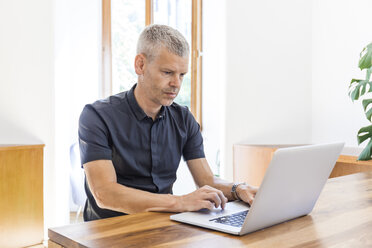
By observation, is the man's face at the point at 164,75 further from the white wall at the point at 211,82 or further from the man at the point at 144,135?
the white wall at the point at 211,82

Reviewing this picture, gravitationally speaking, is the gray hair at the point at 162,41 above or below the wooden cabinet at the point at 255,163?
above

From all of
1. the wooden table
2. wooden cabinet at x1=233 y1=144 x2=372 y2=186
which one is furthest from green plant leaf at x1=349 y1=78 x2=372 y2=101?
the wooden table

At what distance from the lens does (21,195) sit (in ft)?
9.14

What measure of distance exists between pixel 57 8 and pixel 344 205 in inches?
104

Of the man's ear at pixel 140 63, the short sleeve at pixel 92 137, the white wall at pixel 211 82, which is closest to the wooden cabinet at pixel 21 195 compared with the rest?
the short sleeve at pixel 92 137

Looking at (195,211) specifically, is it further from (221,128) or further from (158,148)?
(221,128)

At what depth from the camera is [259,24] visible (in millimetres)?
4098

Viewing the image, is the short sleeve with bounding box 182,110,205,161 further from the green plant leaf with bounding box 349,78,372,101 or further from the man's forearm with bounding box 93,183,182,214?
the green plant leaf with bounding box 349,78,372,101

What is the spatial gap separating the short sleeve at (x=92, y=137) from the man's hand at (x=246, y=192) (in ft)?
1.64

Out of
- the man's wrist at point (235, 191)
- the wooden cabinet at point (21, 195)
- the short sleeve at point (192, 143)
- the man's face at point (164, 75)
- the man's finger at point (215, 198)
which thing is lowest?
the wooden cabinet at point (21, 195)

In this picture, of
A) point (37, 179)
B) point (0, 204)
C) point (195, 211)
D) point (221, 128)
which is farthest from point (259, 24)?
point (195, 211)

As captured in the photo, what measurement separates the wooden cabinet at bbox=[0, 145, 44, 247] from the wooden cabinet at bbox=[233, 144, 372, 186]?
179 centimetres

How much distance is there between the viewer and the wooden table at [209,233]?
0.97m

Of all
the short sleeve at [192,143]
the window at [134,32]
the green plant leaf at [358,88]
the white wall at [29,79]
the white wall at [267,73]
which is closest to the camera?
the short sleeve at [192,143]
